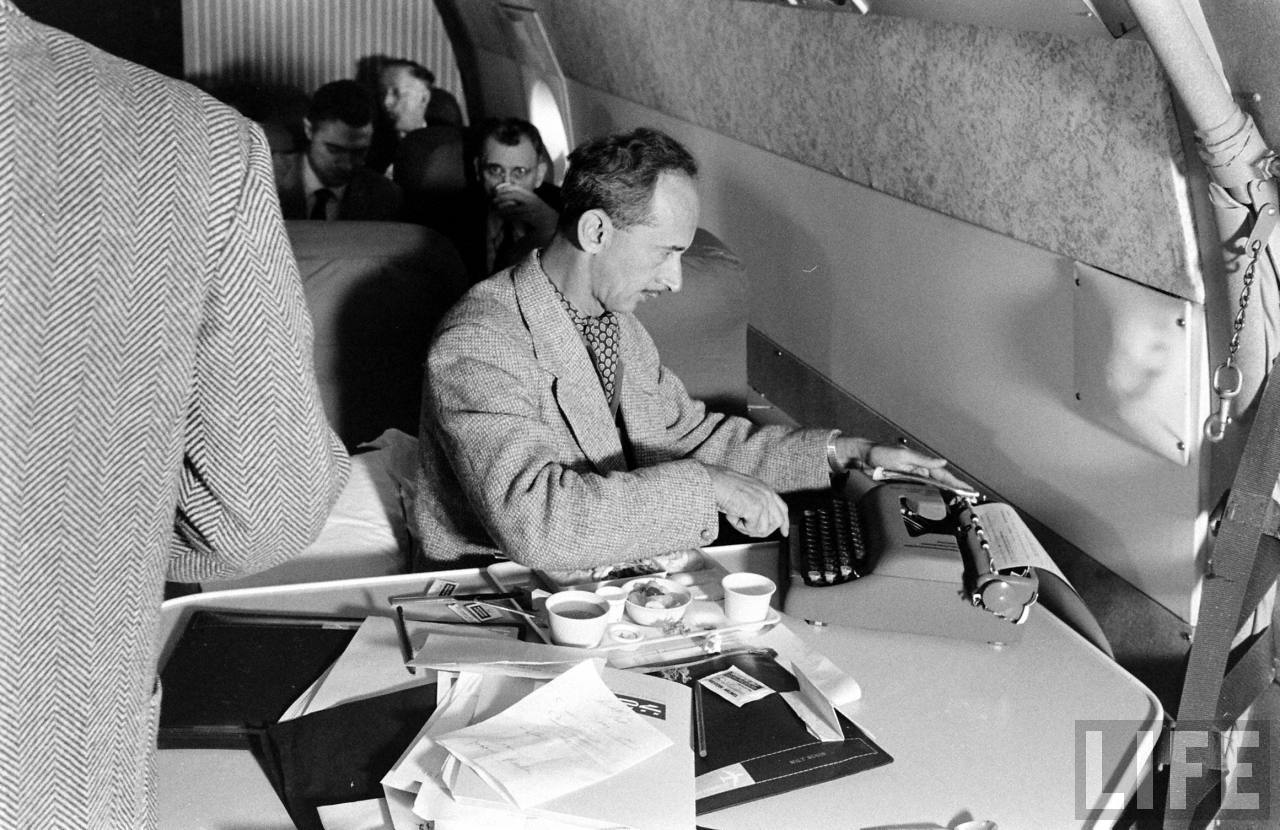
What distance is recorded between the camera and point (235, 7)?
5656mm

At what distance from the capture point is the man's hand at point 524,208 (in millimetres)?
3337

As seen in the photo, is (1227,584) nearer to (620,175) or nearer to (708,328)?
(620,175)

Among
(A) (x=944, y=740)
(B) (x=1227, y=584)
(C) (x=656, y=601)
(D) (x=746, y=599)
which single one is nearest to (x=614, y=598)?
(C) (x=656, y=601)

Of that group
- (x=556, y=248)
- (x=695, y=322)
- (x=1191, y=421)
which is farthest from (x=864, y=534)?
(x=695, y=322)

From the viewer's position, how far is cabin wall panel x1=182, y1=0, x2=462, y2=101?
5.66 meters

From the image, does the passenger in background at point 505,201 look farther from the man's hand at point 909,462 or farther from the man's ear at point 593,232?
the man's hand at point 909,462

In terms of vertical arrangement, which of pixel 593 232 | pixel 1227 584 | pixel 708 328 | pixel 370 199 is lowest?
pixel 370 199

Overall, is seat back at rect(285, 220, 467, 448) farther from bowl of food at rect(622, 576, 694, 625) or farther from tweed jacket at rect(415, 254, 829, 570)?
bowl of food at rect(622, 576, 694, 625)

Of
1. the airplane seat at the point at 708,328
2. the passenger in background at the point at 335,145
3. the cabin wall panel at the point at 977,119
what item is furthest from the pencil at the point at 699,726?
the passenger in background at the point at 335,145

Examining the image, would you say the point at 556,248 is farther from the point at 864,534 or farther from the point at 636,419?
the point at 864,534

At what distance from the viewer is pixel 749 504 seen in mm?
1801

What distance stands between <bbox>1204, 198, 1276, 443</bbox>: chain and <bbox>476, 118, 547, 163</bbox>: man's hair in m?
2.47

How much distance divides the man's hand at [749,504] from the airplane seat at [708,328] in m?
0.76

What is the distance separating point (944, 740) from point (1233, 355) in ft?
2.02
